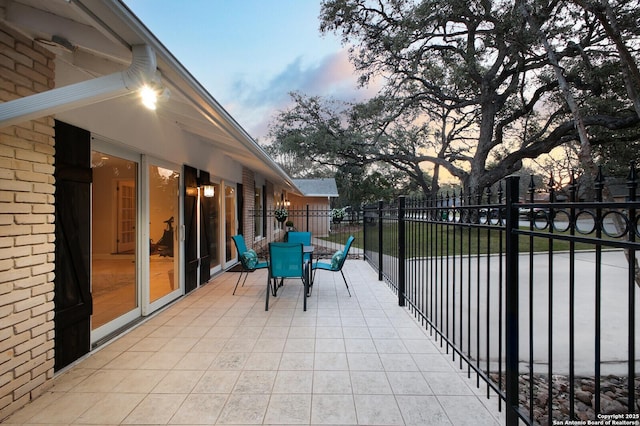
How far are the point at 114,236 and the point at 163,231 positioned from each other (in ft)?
2.10

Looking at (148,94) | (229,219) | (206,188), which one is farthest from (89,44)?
(229,219)

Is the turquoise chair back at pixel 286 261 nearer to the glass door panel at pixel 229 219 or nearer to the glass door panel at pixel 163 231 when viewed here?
the glass door panel at pixel 163 231

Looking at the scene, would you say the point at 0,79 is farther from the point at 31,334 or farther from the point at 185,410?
the point at 185,410

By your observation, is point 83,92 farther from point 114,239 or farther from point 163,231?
point 163,231

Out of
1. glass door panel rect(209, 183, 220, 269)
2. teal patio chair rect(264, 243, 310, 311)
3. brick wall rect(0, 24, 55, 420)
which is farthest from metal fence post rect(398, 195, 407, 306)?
brick wall rect(0, 24, 55, 420)

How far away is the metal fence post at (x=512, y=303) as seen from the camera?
182 centimetres

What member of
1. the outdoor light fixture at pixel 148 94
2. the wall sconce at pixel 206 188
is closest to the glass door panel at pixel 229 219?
the wall sconce at pixel 206 188

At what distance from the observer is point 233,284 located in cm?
571

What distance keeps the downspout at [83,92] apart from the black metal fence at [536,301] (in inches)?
87.3

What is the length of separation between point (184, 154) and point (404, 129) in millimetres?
16430

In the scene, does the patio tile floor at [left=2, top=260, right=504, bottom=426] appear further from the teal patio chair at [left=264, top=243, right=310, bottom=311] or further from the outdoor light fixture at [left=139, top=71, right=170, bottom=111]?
the outdoor light fixture at [left=139, top=71, right=170, bottom=111]

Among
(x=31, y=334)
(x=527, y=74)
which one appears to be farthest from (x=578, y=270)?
(x=31, y=334)

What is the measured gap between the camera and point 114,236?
12.4ft

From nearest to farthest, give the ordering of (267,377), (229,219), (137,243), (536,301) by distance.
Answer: (267,377), (137,243), (536,301), (229,219)
